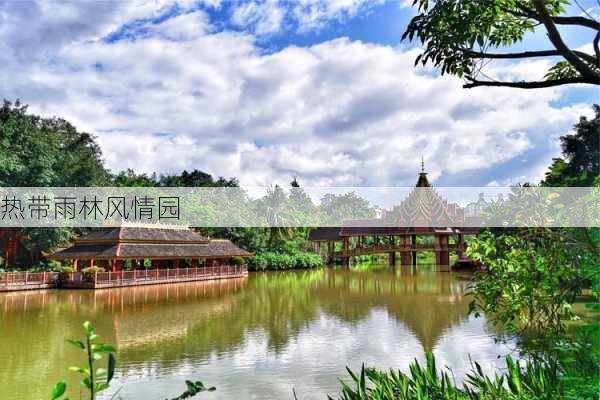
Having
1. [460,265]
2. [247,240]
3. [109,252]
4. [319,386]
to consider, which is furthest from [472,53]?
[247,240]

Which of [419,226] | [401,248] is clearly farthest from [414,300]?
[401,248]

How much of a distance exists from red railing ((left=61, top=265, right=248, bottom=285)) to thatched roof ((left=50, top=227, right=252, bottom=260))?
777 millimetres

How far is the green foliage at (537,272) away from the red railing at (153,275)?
66.4 ft

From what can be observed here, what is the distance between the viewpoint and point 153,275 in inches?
945

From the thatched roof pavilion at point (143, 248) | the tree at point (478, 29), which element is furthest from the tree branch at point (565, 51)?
the thatched roof pavilion at point (143, 248)

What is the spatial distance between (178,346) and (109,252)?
549 inches

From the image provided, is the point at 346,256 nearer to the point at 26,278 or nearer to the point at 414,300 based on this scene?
the point at 414,300

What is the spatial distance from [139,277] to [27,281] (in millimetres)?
4550

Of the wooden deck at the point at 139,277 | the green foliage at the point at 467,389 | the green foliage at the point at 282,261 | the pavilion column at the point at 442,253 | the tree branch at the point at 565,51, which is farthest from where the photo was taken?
the green foliage at the point at 282,261

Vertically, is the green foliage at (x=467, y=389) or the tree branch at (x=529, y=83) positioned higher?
the tree branch at (x=529, y=83)

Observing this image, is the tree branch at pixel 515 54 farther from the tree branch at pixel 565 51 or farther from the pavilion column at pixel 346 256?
the pavilion column at pixel 346 256

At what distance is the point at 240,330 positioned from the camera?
39.4 ft

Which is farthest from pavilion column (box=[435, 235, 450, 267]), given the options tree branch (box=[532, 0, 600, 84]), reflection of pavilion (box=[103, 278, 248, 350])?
tree branch (box=[532, 0, 600, 84])

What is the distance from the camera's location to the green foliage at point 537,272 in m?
3.55
